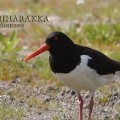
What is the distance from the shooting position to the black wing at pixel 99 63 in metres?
7.45

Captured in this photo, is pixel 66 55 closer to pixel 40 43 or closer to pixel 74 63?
pixel 74 63

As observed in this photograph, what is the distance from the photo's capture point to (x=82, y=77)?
724 cm

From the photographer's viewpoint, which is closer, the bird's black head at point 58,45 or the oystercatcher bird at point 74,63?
the oystercatcher bird at point 74,63

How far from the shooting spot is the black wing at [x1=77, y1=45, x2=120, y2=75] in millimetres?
7449

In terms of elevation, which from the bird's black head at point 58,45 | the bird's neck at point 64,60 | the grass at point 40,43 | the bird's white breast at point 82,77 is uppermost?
the grass at point 40,43

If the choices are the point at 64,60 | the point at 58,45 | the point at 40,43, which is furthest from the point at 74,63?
the point at 40,43

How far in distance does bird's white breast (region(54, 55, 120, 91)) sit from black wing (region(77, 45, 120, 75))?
0.07 m

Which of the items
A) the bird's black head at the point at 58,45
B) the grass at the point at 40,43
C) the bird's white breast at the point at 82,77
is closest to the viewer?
the bird's white breast at the point at 82,77

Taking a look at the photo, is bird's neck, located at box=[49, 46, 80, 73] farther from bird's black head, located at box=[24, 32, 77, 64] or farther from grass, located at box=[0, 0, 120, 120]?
grass, located at box=[0, 0, 120, 120]

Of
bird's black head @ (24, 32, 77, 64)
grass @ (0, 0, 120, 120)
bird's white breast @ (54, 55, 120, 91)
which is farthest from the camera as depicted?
grass @ (0, 0, 120, 120)

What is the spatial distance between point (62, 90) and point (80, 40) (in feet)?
12.3

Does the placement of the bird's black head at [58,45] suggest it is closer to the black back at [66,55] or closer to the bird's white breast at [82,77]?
the black back at [66,55]

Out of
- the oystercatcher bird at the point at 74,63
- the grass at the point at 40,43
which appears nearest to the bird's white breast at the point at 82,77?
the oystercatcher bird at the point at 74,63

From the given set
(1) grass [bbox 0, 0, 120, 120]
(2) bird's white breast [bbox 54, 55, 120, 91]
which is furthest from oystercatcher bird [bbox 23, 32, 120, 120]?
(1) grass [bbox 0, 0, 120, 120]
